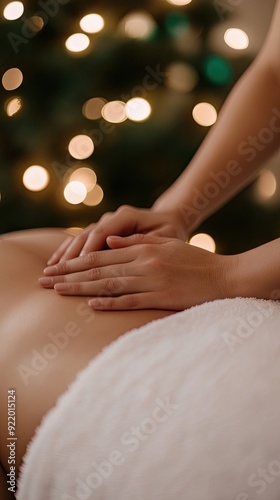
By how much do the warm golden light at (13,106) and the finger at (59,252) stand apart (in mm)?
953

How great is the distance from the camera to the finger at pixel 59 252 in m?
1.03

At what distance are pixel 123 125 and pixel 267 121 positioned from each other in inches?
27.0

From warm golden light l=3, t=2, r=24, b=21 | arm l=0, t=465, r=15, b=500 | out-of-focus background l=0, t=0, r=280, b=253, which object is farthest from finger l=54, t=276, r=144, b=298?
warm golden light l=3, t=2, r=24, b=21

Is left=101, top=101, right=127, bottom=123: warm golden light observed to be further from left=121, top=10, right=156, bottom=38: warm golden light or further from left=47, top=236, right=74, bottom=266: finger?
left=47, top=236, right=74, bottom=266: finger

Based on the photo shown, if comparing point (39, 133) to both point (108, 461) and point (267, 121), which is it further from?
point (108, 461)

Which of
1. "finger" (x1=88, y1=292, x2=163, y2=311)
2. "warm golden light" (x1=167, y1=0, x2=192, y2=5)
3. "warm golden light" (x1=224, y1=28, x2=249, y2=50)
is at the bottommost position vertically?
"finger" (x1=88, y1=292, x2=163, y2=311)

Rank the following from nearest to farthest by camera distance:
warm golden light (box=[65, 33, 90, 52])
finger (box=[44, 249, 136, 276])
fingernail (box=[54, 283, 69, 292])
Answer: fingernail (box=[54, 283, 69, 292]) < finger (box=[44, 249, 136, 276]) < warm golden light (box=[65, 33, 90, 52])

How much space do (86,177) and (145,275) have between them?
1.06 meters

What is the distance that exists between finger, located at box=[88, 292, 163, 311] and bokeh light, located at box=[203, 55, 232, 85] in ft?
4.11

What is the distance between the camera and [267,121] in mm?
1355

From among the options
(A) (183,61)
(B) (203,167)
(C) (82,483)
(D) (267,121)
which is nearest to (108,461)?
(C) (82,483)

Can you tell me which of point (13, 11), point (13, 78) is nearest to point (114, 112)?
point (13, 78)

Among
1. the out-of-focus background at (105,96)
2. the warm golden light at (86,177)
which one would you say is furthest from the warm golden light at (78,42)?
the warm golden light at (86,177)

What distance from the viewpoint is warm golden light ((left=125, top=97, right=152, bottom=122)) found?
1.92 m
